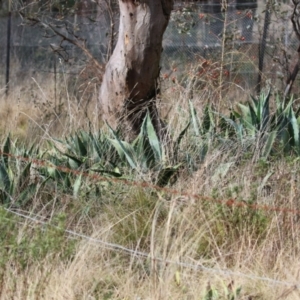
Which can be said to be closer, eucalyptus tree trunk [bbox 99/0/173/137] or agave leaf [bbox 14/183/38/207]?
agave leaf [bbox 14/183/38/207]

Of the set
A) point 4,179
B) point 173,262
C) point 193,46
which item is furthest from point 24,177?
point 193,46

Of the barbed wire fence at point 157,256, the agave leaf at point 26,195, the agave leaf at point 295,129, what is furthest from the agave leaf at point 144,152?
the agave leaf at point 295,129

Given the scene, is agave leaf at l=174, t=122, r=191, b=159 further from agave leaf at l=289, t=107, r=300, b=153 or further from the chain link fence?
the chain link fence

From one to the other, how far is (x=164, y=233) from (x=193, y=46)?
9682 millimetres

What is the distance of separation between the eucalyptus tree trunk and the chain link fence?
1631 mm

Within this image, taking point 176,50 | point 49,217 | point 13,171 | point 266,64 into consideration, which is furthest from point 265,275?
point 176,50

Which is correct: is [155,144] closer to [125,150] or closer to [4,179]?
[125,150]

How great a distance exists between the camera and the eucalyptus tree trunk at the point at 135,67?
8297mm

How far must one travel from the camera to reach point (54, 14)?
17.1 metres

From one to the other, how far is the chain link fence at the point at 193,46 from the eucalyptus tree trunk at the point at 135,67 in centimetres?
163

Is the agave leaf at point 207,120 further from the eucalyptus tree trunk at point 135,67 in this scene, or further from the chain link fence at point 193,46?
the chain link fence at point 193,46

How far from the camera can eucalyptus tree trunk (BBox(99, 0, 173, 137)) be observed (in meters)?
8.30

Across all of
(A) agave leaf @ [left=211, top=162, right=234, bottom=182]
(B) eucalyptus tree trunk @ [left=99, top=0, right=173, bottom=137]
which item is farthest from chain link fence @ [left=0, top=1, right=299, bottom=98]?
(A) agave leaf @ [left=211, top=162, right=234, bottom=182]

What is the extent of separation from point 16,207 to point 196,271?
6.32ft
